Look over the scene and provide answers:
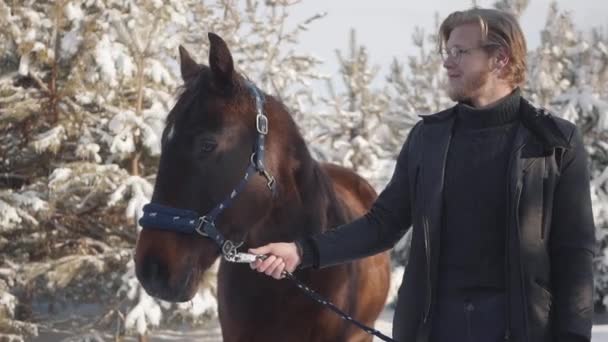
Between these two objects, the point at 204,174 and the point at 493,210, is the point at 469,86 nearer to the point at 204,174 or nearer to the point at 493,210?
the point at 493,210

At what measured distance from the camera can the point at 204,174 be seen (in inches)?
101

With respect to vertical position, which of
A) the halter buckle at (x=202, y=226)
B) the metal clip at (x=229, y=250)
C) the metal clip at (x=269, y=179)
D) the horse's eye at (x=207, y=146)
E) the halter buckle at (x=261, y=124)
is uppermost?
the halter buckle at (x=261, y=124)

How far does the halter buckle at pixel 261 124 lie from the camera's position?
281cm

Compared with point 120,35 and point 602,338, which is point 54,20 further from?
point 602,338

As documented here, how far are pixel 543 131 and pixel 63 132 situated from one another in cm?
903

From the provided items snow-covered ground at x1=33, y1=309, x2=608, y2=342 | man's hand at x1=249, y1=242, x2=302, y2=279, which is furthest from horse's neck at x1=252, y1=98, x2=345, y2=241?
snow-covered ground at x1=33, y1=309, x2=608, y2=342

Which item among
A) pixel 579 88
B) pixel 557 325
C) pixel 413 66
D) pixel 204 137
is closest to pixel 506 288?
pixel 557 325

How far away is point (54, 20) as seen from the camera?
9.94 metres

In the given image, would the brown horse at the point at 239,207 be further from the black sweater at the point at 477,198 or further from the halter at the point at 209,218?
the black sweater at the point at 477,198

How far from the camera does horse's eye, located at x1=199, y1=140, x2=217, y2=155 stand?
2586 mm

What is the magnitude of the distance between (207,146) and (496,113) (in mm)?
1103

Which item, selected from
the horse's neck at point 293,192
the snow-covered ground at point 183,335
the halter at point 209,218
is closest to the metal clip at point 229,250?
the halter at point 209,218

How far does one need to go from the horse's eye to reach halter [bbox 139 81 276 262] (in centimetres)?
18

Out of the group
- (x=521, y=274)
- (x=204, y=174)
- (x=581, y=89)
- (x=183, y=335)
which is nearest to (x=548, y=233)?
(x=521, y=274)
